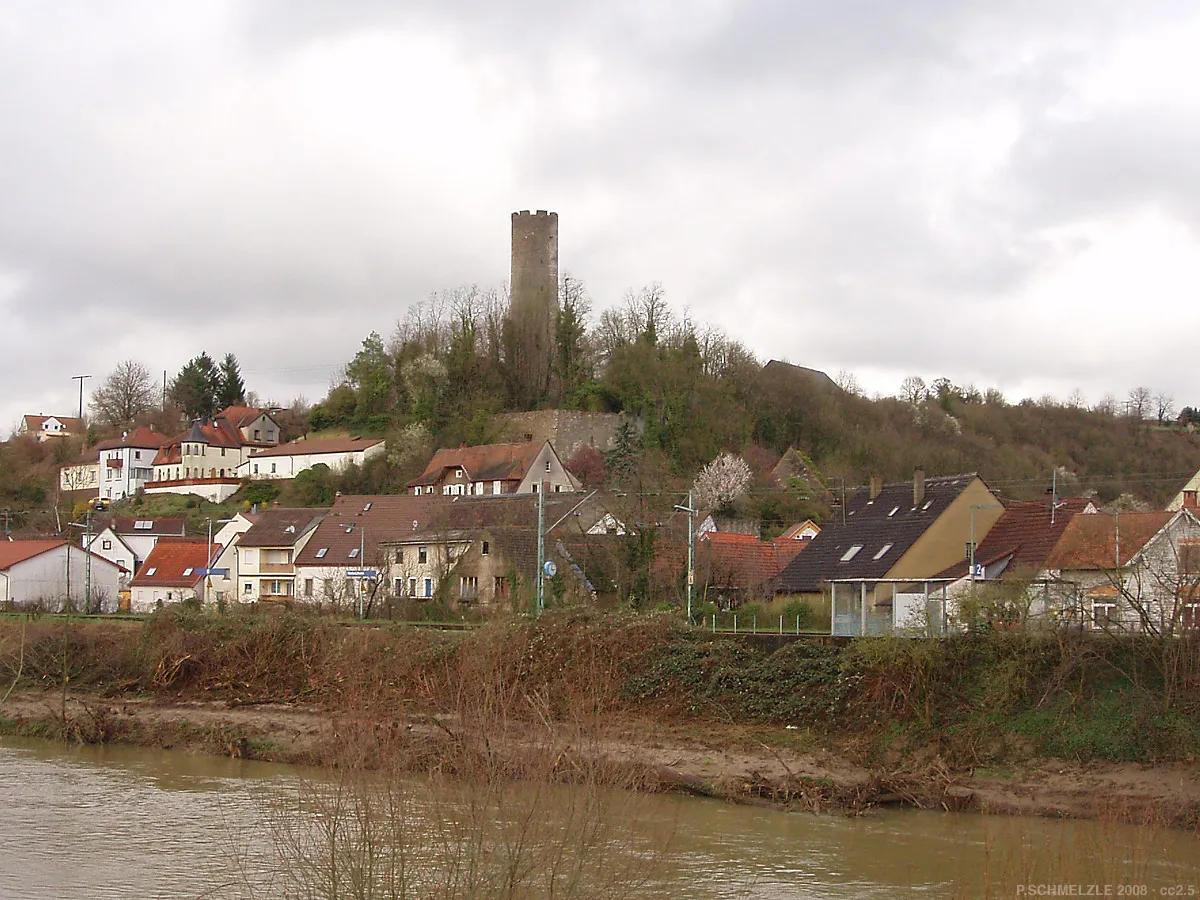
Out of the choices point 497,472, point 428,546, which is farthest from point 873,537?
point 497,472

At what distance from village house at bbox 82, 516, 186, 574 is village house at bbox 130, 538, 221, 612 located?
5558 mm

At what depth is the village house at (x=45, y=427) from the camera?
10825 centimetres

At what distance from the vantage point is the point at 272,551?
2267 inches

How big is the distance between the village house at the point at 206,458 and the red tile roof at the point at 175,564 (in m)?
20.3

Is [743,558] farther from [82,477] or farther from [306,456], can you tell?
[82,477]

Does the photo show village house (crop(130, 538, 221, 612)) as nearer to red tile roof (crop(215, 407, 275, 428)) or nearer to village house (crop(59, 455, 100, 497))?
village house (crop(59, 455, 100, 497))

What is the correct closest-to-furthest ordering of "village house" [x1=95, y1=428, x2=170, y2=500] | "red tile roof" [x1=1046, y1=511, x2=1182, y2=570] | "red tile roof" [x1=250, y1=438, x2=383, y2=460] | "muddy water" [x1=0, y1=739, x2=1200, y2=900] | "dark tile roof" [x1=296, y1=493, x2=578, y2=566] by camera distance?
"muddy water" [x1=0, y1=739, x2=1200, y2=900], "red tile roof" [x1=1046, y1=511, x2=1182, y2=570], "dark tile roof" [x1=296, y1=493, x2=578, y2=566], "red tile roof" [x1=250, y1=438, x2=383, y2=460], "village house" [x1=95, y1=428, x2=170, y2=500]

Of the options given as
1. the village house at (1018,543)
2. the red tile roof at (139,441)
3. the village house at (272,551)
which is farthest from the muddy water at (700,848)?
the red tile roof at (139,441)

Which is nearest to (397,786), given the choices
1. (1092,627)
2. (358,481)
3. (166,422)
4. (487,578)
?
(1092,627)

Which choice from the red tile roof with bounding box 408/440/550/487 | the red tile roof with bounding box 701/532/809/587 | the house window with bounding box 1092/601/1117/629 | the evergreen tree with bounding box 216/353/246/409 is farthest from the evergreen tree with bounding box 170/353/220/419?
the house window with bounding box 1092/601/1117/629

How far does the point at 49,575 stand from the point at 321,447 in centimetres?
2368

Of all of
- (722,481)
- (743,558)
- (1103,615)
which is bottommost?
(1103,615)

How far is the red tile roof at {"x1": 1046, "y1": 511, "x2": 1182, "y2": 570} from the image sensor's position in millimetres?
32594

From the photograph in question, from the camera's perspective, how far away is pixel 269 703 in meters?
31.8
